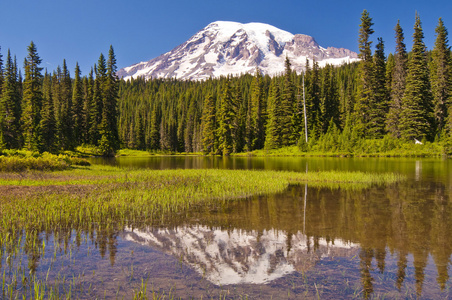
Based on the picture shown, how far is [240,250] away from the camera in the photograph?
737 centimetres

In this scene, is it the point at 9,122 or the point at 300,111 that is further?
the point at 300,111

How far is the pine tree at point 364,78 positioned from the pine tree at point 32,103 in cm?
5214

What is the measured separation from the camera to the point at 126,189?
15336 mm

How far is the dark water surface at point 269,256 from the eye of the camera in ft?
17.5

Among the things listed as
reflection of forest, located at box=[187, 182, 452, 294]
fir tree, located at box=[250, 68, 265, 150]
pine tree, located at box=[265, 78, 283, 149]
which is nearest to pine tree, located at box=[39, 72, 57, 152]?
pine tree, located at box=[265, 78, 283, 149]

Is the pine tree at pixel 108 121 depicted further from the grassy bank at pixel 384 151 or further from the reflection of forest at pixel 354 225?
the reflection of forest at pixel 354 225

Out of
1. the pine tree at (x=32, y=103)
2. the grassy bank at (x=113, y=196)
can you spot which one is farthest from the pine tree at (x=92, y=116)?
the grassy bank at (x=113, y=196)

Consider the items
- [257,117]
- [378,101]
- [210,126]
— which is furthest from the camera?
[210,126]

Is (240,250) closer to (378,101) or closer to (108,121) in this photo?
(378,101)

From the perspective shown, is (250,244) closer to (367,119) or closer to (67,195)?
(67,195)

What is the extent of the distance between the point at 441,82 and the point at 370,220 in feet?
171

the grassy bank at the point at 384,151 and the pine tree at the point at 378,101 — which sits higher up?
the pine tree at the point at 378,101

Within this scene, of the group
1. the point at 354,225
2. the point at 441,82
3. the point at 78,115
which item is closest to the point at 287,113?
the point at 441,82

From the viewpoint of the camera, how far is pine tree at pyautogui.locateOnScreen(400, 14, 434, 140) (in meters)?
46.8
